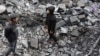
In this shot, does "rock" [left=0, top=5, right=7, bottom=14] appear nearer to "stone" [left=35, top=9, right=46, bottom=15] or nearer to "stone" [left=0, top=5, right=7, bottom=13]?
"stone" [left=0, top=5, right=7, bottom=13]

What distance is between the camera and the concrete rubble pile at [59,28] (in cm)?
815

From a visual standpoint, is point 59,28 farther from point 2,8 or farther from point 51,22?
point 2,8

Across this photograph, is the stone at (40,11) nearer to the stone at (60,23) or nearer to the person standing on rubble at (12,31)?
the stone at (60,23)

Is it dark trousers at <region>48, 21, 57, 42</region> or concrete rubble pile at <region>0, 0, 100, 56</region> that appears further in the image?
concrete rubble pile at <region>0, 0, 100, 56</region>

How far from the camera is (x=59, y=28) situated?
28.9 ft

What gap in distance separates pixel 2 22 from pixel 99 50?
3.04 m

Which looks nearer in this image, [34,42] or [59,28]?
[34,42]

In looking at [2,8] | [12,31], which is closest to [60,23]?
[2,8]

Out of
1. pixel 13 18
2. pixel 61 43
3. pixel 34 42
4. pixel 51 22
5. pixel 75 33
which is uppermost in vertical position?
pixel 13 18

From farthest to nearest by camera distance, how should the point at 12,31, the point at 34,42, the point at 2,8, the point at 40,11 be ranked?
1. the point at 40,11
2. the point at 2,8
3. the point at 34,42
4. the point at 12,31

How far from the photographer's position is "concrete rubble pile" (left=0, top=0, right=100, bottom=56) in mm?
8148

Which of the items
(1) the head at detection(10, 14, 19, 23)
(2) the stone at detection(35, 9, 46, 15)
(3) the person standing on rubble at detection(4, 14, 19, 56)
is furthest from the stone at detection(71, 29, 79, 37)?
(1) the head at detection(10, 14, 19, 23)

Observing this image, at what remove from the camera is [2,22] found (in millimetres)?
8500

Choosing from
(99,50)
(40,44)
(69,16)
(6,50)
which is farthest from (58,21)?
(6,50)
